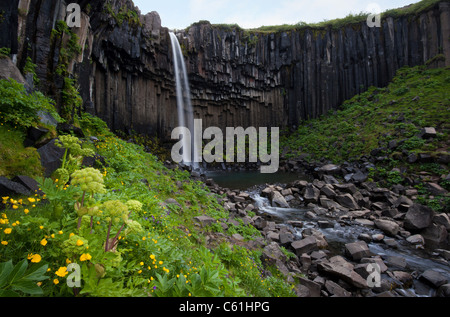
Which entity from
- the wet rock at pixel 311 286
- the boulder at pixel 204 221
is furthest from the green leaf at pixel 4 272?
the wet rock at pixel 311 286

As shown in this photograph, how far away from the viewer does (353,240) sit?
25.2 feet

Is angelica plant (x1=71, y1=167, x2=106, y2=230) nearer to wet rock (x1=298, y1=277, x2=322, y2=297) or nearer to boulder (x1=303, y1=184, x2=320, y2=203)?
wet rock (x1=298, y1=277, x2=322, y2=297)

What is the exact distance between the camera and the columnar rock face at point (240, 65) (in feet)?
61.3

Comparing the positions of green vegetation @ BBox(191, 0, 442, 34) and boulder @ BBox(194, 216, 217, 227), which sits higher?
green vegetation @ BBox(191, 0, 442, 34)

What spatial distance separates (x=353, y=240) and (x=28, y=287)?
9.10 metres

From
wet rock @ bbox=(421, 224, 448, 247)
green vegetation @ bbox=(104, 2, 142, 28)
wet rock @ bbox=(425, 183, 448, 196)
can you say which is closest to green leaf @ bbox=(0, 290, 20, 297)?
wet rock @ bbox=(421, 224, 448, 247)

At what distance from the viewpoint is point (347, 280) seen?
4910mm

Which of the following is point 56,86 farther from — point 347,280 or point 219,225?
point 347,280

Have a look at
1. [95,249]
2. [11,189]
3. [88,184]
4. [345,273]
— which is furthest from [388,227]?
[11,189]

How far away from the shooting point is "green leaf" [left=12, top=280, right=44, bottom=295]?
1.45m

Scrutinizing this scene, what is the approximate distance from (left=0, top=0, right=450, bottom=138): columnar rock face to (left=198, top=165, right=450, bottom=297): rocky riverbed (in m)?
13.2

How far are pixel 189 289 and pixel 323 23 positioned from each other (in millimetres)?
41549

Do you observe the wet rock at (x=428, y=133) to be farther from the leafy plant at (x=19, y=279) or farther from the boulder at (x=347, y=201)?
the leafy plant at (x=19, y=279)

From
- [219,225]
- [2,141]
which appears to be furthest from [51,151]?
[219,225]
